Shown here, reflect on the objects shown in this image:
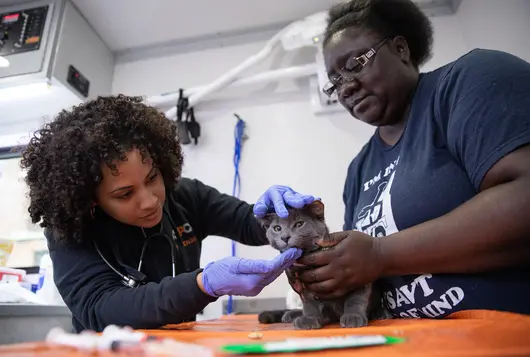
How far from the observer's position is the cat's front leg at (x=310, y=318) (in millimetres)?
700

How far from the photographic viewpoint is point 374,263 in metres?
0.64

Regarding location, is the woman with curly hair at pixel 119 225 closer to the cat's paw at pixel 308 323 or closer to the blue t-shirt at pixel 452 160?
the cat's paw at pixel 308 323

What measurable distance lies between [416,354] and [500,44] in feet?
5.70

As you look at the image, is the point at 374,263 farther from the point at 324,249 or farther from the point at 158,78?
the point at 158,78

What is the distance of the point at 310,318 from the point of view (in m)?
0.73

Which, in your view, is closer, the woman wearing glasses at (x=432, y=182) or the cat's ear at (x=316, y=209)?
the woman wearing glasses at (x=432, y=182)

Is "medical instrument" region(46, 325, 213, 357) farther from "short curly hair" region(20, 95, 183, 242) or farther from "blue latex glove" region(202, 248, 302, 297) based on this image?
"short curly hair" region(20, 95, 183, 242)

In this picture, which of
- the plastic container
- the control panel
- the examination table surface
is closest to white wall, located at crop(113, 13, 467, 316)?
the control panel

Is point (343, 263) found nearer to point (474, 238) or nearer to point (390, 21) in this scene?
point (474, 238)

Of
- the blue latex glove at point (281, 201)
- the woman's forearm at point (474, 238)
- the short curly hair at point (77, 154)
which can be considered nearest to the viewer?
the woman's forearm at point (474, 238)

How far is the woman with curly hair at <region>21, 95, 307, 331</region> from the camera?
2.31 feet

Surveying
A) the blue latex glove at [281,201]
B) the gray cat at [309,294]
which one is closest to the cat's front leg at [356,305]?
the gray cat at [309,294]

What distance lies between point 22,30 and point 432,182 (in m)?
2.14

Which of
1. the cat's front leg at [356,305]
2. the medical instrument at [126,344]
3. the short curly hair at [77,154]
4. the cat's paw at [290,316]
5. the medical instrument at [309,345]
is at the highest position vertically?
the short curly hair at [77,154]
